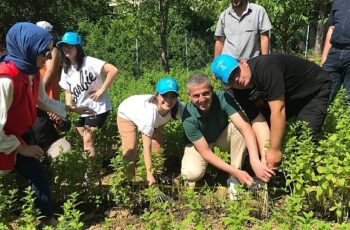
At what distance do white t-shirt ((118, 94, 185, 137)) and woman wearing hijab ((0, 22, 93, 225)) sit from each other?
3.39 feet

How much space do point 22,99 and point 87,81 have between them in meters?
1.42

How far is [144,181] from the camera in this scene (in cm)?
394

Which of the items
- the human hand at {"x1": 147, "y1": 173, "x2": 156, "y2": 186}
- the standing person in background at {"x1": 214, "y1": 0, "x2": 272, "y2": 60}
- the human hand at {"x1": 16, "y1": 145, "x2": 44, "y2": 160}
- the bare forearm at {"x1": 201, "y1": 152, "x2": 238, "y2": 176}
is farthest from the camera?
the standing person in background at {"x1": 214, "y1": 0, "x2": 272, "y2": 60}

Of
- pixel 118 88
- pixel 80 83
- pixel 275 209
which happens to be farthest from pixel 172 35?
pixel 275 209

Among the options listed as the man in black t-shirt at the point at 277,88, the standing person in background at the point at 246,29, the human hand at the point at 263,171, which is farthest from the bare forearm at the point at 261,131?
the standing person in background at the point at 246,29

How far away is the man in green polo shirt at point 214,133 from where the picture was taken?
3650 mm

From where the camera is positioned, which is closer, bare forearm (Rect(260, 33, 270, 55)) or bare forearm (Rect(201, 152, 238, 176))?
bare forearm (Rect(201, 152, 238, 176))

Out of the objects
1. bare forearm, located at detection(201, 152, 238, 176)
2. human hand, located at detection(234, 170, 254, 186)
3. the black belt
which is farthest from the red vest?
the black belt

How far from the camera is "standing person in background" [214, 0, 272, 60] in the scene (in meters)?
4.78

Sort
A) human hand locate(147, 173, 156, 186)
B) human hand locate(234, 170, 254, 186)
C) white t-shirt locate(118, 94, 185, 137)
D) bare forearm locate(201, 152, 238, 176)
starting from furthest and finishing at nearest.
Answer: white t-shirt locate(118, 94, 185, 137) < human hand locate(147, 173, 156, 186) < bare forearm locate(201, 152, 238, 176) < human hand locate(234, 170, 254, 186)

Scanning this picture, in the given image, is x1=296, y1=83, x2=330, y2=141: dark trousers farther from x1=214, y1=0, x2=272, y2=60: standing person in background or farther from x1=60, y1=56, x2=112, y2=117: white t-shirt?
x1=60, y1=56, x2=112, y2=117: white t-shirt

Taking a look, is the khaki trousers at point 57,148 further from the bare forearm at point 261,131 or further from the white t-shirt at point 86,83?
the bare forearm at point 261,131

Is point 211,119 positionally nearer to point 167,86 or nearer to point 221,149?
point 221,149

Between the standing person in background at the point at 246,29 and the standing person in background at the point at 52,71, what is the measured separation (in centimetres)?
182
